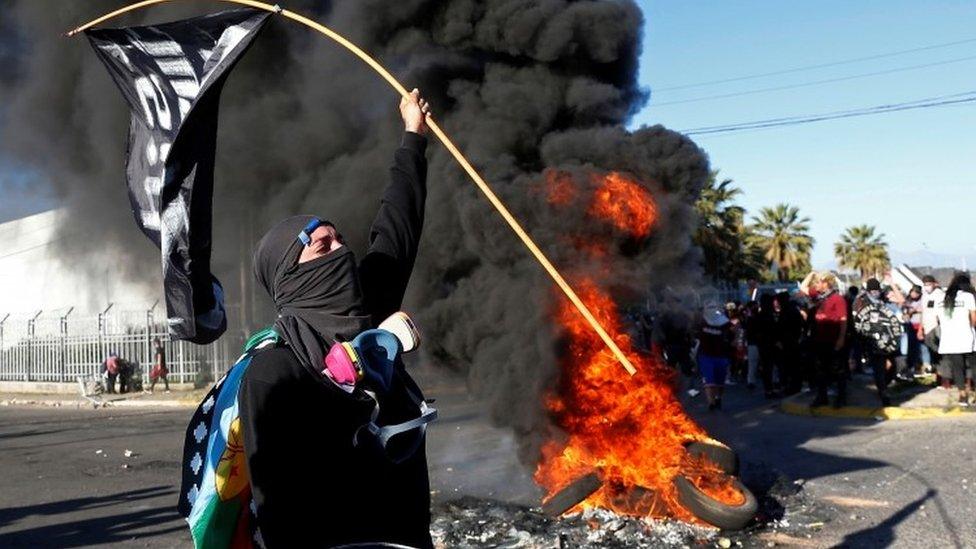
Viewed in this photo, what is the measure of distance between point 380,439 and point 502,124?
6906 mm

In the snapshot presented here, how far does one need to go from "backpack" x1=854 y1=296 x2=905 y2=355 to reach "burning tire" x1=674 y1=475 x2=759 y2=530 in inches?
270

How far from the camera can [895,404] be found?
1202cm

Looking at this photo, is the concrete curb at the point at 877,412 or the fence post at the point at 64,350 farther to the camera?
the fence post at the point at 64,350

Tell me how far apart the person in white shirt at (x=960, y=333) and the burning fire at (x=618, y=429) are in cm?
627

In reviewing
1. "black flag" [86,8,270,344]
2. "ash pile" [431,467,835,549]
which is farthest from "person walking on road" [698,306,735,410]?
"black flag" [86,8,270,344]

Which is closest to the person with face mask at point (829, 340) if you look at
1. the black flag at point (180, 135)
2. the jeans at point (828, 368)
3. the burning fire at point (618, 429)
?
the jeans at point (828, 368)

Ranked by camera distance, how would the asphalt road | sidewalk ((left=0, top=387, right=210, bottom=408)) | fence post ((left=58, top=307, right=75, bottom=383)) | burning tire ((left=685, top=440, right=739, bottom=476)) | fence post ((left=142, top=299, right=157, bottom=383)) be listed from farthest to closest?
fence post ((left=58, top=307, right=75, bottom=383)) < fence post ((left=142, top=299, right=157, bottom=383)) < sidewalk ((left=0, top=387, right=210, bottom=408)) < the asphalt road < burning tire ((left=685, top=440, right=739, bottom=476))

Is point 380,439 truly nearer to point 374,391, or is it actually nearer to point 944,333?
point 374,391

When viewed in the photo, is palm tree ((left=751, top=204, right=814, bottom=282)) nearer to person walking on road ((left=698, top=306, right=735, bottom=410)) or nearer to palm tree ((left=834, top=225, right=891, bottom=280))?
palm tree ((left=834, top=225, right=891, bottom=280))

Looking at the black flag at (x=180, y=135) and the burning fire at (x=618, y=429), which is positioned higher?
the black flag at (x=180, y=135)

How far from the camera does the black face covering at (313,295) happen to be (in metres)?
2.30

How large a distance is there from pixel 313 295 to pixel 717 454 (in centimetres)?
418

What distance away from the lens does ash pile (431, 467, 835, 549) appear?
18.7 feet

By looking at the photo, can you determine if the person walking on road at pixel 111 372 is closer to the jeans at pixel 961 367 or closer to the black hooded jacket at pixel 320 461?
the jeans at pixel 961 367
